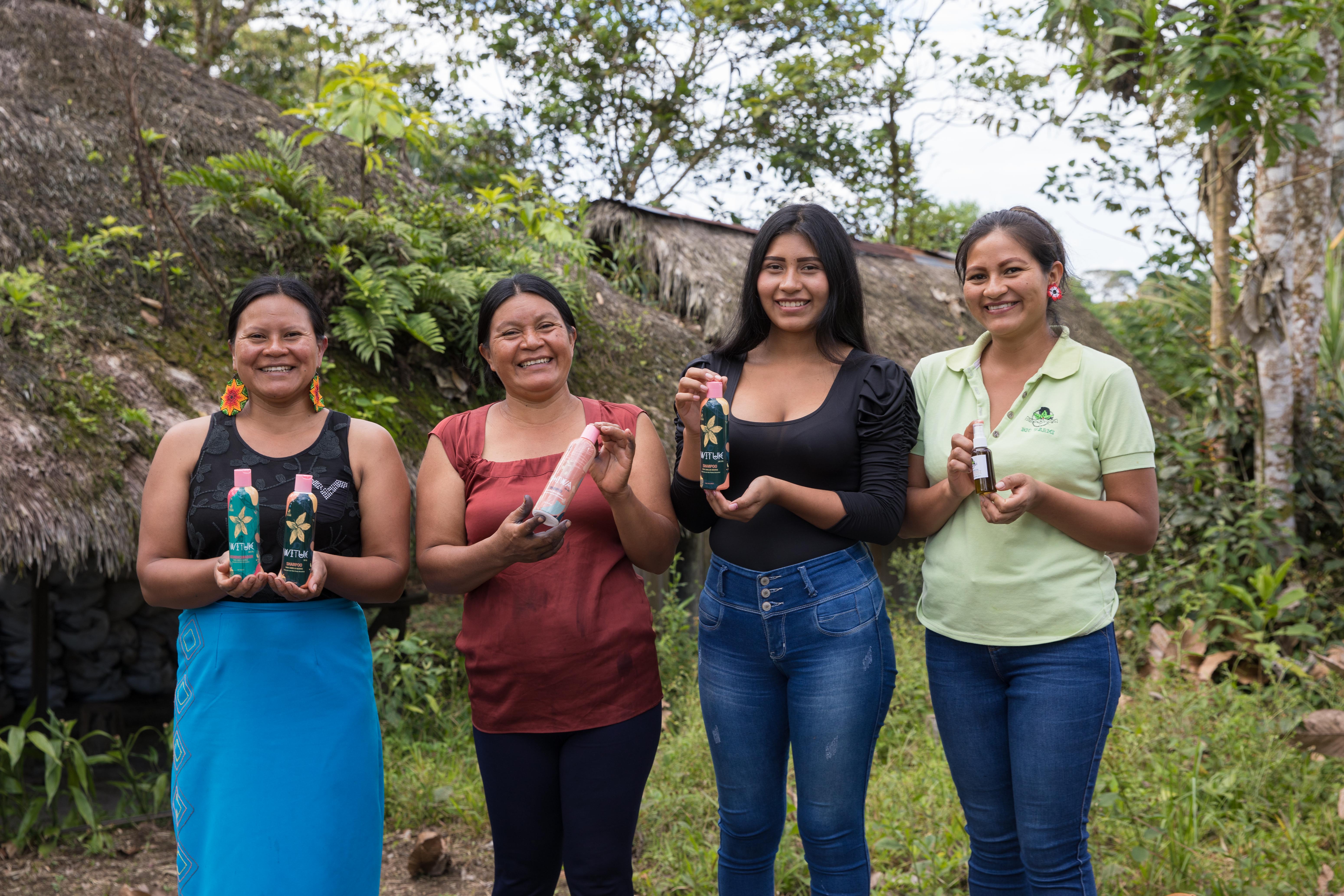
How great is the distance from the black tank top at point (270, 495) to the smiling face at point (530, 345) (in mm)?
417

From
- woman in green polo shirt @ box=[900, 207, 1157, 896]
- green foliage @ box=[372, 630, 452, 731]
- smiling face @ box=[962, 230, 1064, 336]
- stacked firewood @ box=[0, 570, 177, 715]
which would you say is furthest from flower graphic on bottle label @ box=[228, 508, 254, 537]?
stacked firewood @ box=[0, 570, 177, 715]

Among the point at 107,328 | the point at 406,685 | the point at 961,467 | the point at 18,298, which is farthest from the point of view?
the point at 406,685

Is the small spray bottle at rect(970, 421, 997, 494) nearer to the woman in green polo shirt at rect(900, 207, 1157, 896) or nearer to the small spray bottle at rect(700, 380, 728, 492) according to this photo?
the woman in green polo shirt at rect(900, 207, 1157, 896)

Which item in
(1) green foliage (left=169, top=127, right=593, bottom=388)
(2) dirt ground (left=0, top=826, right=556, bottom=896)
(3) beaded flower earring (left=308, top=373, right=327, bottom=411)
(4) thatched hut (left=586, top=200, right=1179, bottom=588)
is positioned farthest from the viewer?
(4) thatched hut (left=586, top=200, right=1179, bottom=588)

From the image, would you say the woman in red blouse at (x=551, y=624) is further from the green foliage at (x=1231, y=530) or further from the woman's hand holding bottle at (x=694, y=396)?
the green foliage at (x=1231, y=530)

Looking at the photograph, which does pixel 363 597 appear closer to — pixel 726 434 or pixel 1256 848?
pixel 726 434

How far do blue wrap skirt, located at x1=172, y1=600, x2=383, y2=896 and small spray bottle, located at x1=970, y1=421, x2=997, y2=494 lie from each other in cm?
147

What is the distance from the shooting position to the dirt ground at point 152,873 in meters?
3.76

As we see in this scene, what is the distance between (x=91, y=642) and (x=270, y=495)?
5137mm

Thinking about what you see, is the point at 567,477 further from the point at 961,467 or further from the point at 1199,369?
the point at 1199,369

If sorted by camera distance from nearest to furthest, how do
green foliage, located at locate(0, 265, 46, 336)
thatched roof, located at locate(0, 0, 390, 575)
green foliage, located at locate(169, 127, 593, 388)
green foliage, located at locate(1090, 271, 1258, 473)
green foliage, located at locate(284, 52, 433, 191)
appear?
1. thatched roof, located at locate(0, 0, 390, 575)
2. green foliage, located at locate(0, 265, 46, 336)
3. green foliage, located at locate(169, 127, 593, 388)
4. green foliage, located at locate(284, 52, 433, 191)
5. green foliage, located at locate(1090, 271, 1258, 473)

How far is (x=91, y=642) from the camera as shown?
639 cm

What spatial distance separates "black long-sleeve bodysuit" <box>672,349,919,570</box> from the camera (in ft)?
7.34

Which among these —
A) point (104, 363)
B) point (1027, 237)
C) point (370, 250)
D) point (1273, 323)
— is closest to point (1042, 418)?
point (1027, 237)
